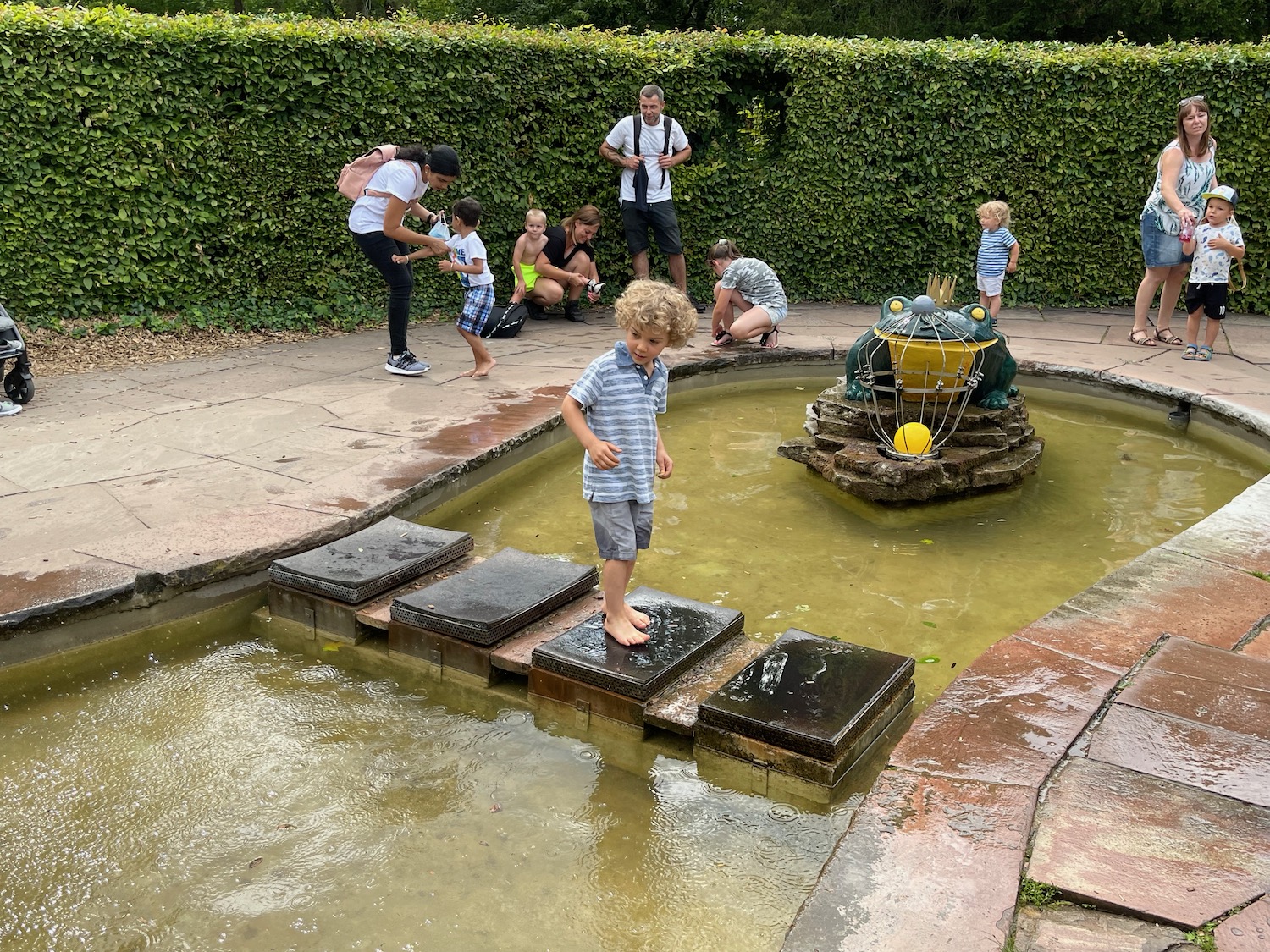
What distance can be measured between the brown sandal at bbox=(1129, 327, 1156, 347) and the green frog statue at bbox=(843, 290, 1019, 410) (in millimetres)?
Answer: 3193

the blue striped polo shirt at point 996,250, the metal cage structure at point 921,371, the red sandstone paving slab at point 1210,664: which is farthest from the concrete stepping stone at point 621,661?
the blue striped polo shirt at point 996,250

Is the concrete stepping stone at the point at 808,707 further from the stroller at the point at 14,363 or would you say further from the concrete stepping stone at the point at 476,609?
the stroller at the point at 14,363

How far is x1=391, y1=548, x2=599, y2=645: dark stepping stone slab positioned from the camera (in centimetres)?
380

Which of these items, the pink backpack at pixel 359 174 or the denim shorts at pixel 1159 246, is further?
the denim shorts at pixel 1159 246

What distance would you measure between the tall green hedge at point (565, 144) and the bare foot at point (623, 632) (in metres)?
6.14

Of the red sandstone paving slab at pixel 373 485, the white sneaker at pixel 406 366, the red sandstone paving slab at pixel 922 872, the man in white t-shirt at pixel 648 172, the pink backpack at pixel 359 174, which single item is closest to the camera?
the red sandstone paving slab at pixel 922 872

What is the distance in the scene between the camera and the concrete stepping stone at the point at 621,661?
3480mm

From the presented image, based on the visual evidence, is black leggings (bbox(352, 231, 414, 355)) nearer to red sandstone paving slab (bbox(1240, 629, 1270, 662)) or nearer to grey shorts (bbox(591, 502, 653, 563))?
grey shorts (bbox(591, 502, 653, 563))

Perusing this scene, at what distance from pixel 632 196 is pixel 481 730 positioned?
698 centimetres

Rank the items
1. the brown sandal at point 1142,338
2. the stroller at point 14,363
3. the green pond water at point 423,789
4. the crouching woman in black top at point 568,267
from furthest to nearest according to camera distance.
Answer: the crouching woman in black top at point 568,267, the brown sandal at point 1142,338, the stroller at point 14,363, the green pond water at point 423,789

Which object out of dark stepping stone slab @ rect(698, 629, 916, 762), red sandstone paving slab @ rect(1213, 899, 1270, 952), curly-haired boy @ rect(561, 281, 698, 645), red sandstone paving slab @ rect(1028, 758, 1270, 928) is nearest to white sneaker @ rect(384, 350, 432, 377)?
curly-haired boy @ rect(561, 281, 698, 645)

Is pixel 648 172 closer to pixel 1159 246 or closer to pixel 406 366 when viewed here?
pixel 406 366

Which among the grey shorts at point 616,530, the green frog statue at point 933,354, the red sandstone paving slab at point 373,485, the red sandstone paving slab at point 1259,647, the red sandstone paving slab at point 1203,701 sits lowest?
the red sandstone paving slab at point 373,485

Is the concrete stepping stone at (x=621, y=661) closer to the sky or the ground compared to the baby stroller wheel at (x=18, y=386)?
closer to the ground
